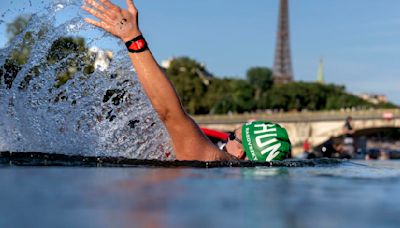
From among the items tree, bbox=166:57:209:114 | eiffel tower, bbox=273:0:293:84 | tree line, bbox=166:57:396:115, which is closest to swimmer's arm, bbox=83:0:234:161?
tree line, bbox=166:57:396:115

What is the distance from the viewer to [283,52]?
467ft

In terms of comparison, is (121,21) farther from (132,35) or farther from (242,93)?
(242,93)

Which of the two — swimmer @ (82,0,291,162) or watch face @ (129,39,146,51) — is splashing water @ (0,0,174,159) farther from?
watch face @ (129,39,146,51)

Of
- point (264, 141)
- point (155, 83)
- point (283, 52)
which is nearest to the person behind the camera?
point (155, 83)

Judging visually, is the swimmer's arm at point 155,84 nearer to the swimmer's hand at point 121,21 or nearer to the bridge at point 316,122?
the swimmer's hand at point 121,21

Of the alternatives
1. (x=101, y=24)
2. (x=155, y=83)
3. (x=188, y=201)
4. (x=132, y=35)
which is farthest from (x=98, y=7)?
(x=188, y=201)

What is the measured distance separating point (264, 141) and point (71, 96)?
4.88 ft

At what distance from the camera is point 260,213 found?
1359mm

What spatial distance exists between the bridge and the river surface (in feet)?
256

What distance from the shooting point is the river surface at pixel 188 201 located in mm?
1273

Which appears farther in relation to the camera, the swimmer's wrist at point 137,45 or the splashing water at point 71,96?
the splashing water at point 71,96

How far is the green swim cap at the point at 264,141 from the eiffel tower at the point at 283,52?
134 meters

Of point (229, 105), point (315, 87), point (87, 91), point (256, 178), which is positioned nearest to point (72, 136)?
point (87, 91)

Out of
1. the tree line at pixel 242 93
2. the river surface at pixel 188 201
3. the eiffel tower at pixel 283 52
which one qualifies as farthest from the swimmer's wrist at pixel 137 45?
the eiffel tower at pixel 283 52
